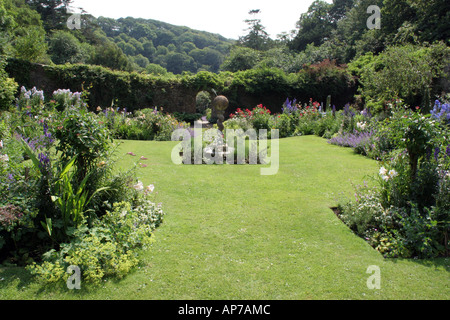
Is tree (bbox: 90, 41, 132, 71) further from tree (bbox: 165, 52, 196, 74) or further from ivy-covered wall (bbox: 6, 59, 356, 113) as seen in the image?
tree (bbox: 165, 52, 196, 74)

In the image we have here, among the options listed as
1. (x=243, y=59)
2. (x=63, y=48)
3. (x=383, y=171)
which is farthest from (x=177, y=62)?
(x=383, y=171)

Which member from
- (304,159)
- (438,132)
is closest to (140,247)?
(438,132)

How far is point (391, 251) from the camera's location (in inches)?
144

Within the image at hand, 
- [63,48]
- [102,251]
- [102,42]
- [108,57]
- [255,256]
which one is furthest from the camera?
[102,42]

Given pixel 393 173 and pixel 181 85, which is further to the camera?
pixel 181 85

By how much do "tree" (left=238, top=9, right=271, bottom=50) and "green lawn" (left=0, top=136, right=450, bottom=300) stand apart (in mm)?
47118

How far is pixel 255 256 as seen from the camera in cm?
357

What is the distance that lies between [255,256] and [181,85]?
16.1 meters

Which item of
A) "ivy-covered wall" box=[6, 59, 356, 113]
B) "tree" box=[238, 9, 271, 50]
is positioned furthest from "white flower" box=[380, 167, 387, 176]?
"tree" box=[238, 9, 271, 50]

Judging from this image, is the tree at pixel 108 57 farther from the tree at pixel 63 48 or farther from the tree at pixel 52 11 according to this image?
the tree at pixel 52 11

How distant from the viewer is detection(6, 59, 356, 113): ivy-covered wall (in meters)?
15.5

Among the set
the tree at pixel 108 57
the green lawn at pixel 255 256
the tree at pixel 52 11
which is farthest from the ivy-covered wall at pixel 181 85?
the tree at pixel 52 11

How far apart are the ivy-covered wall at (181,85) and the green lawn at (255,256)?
36.8 ft

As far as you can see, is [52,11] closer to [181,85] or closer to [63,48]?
[63,48]
